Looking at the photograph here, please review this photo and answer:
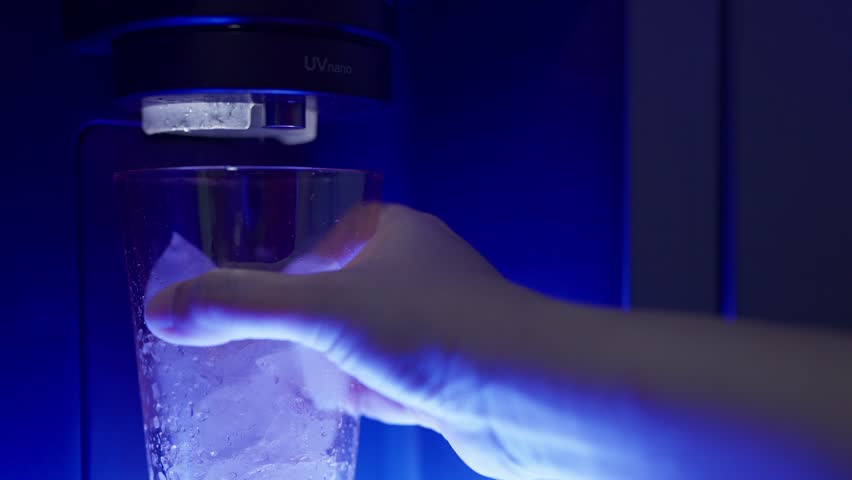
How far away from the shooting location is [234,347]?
549mm

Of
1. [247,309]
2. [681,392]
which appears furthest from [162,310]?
[681,392]

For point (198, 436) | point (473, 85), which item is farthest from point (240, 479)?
point (473, 85)

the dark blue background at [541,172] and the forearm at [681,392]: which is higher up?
the dark blue background at [541,172]

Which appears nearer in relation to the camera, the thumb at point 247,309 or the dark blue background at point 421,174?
the thumb at point 247,309

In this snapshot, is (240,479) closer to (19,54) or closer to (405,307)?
(405,307)

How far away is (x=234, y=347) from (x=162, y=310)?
53mm

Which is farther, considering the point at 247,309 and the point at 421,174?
the point at 421,174

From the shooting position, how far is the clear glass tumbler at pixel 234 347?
527 mm

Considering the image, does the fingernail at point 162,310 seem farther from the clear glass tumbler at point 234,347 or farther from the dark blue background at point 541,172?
the dark blue background at point 541,172

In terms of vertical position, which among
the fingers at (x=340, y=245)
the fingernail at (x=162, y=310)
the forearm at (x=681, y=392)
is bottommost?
the forearm at (x=681, y=392)

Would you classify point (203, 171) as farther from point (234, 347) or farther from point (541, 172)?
point (541, 172)

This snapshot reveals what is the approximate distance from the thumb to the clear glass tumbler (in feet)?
0.07

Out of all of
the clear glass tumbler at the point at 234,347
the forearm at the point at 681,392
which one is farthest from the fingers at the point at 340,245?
the forearm at the point at 681,392

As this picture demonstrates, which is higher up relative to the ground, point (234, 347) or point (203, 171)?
point (203, 171)
